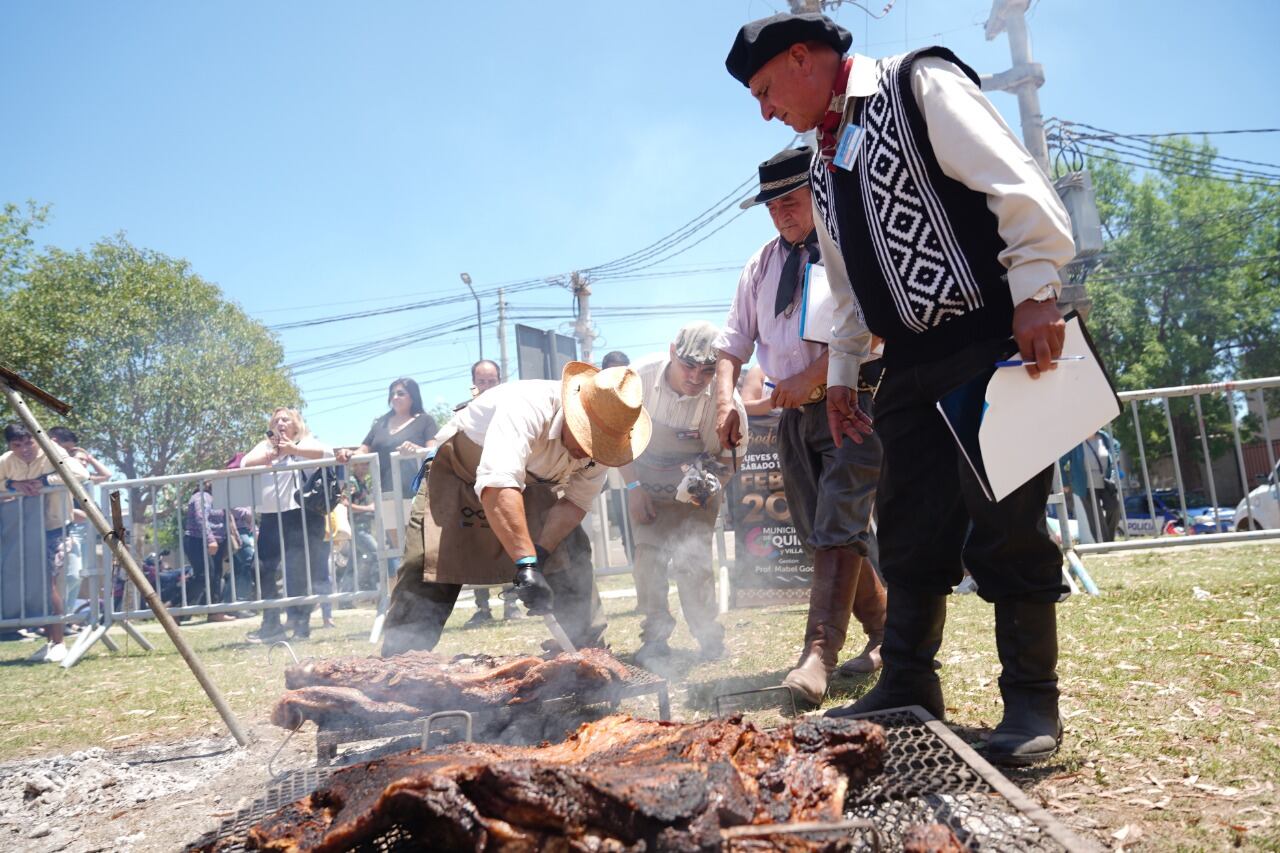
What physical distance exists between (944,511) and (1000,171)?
108cm

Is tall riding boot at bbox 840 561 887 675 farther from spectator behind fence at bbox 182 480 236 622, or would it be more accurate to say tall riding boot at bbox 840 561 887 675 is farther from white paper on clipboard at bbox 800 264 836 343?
spectator behind fence at bbox 182 480 236 622

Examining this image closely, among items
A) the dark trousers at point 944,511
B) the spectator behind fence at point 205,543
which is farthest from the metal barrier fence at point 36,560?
the dark trousers at point 944,511

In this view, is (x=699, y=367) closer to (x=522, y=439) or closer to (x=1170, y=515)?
(x=522, y=439)

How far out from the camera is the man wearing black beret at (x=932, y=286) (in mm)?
2256

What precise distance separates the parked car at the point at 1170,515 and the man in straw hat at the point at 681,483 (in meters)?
5.32

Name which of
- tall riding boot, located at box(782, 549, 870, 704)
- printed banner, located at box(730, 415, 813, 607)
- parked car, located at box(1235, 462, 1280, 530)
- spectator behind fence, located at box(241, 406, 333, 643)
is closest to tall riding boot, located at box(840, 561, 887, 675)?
tall riding boot, located at box(782, 549, 870, 704)

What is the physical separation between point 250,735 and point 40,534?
5.77 metres

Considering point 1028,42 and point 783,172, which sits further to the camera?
point 1028,42

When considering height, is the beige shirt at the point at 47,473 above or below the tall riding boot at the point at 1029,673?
above

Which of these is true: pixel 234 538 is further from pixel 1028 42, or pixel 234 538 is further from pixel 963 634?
pixel 1028 42

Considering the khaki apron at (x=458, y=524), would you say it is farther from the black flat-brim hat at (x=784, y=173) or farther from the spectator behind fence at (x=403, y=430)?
the spectator behind fence at (x=403, y=430)

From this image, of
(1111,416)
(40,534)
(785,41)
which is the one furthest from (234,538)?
(1111,416)

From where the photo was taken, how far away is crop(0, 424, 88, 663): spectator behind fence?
774 centimetres

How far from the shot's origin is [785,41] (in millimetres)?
2693
